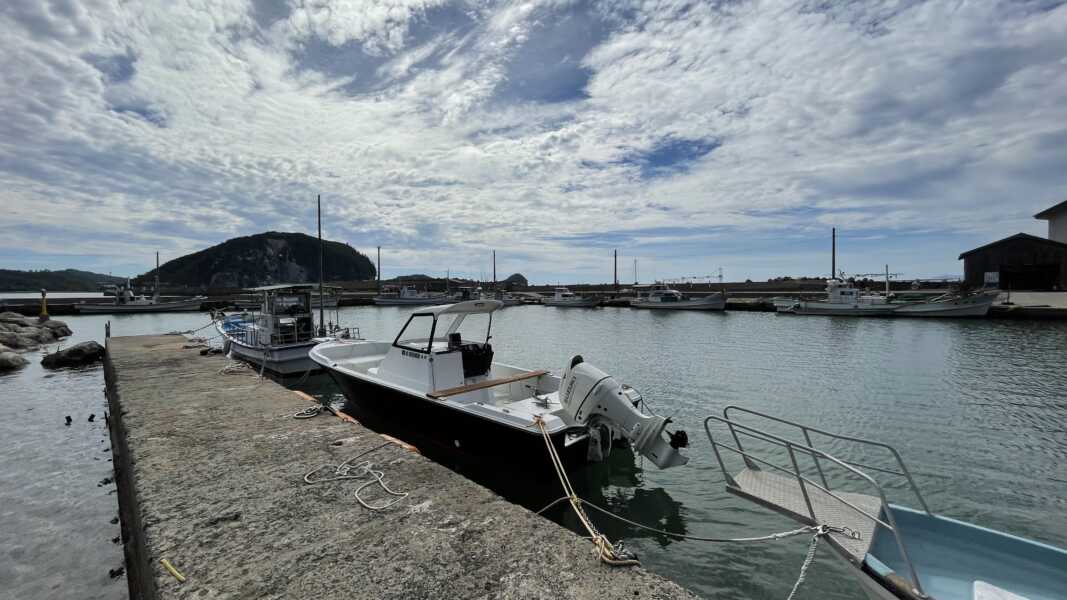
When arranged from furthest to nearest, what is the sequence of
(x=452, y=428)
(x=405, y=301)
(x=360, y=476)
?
(x=405, y=301) < (x=452, y=428) < (x=360, y=476)

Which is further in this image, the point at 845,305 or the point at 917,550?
the point at 845,305

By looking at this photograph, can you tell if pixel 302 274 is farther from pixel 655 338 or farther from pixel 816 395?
pixel 816 395

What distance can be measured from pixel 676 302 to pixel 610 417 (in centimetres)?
5153

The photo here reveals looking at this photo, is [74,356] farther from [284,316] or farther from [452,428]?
[452,428]

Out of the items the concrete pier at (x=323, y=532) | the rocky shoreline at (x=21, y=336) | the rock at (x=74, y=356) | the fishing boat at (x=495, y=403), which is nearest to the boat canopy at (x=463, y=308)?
the fishing boat at (x=495, y=403)

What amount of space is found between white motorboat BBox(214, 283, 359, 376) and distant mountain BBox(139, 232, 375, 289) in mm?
145651

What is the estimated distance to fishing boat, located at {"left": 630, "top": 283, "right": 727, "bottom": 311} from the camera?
51.8 meters

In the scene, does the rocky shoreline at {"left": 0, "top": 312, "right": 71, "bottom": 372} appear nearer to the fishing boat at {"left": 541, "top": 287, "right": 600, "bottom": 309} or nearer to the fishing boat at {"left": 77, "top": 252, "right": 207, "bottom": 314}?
the fishing boat at {"left": 77, "top": 252, "right": 207, "bottom": 314}

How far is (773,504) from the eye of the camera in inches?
181

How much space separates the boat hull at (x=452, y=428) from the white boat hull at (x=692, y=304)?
4727 centimetres

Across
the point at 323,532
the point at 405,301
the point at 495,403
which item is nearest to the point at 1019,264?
the point at 495,403

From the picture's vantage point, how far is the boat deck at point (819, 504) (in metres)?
3.90

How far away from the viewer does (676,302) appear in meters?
55.8

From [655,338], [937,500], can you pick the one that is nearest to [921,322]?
[655,338]
